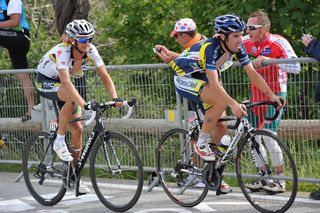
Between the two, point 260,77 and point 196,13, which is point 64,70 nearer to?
point 260,77

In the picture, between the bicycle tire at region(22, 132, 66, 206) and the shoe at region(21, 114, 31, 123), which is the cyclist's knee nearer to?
the bicycle tire at region(22, 132, 66, 206)

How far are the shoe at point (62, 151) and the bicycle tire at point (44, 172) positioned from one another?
0.24m

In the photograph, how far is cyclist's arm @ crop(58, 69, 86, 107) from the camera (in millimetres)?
8453

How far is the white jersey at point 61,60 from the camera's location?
8.73m

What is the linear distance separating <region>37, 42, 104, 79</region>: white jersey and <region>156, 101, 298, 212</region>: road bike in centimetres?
112

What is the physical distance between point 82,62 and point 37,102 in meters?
2.33

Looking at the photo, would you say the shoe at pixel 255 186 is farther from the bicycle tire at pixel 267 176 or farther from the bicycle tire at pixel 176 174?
the bicycle tire at pixel 176 174

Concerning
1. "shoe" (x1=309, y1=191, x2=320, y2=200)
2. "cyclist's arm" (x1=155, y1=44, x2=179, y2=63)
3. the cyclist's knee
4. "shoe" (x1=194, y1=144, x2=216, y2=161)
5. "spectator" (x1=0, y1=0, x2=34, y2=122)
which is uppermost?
"spectator" (x1=0, y1=0, x2=34, y2=122)

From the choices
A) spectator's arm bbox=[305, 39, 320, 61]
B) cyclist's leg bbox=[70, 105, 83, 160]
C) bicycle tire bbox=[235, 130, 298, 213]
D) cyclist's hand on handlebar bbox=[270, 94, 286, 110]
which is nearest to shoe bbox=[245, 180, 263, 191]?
bicycle tire bbox=[235, 130, 298, 213]

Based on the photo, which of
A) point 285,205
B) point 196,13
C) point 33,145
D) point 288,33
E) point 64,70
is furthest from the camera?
point 196,13

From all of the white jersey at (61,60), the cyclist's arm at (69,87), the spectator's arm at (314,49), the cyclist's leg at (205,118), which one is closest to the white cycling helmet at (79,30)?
the white jersey at (61,60)

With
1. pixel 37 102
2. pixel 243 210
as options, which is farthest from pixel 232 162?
pixel 37 102

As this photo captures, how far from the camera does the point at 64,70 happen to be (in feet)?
28.5

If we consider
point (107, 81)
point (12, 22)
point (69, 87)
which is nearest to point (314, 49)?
point (107, 81)
